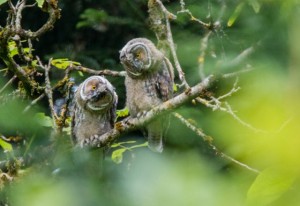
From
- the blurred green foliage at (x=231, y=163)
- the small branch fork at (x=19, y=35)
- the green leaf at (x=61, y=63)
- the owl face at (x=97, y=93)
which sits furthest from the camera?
the owl face at (x=97, y=93)

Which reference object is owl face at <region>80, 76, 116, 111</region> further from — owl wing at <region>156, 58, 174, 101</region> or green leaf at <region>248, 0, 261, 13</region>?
green leaf at <region>248, 0, 261, 13</region>

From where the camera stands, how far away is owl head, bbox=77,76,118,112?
3172 millimetres

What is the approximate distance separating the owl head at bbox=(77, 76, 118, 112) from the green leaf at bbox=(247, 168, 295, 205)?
8.75 ft

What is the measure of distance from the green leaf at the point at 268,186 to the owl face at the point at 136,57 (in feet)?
9.00

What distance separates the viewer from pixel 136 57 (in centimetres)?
327

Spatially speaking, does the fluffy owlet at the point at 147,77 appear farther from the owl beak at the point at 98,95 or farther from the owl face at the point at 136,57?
the owl beak at the point at 98,95

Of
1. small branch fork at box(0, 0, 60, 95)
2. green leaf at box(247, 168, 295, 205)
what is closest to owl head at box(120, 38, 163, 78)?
small branch fork at box(0, 0, 60, 95)

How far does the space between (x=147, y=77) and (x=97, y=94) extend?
34cm

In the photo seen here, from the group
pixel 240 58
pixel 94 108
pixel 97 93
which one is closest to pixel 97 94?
pixel 97 93

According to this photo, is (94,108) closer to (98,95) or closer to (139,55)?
(98,95)

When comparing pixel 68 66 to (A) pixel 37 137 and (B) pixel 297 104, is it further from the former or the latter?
(B) pixel 297 104

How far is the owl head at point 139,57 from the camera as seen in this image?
325cm

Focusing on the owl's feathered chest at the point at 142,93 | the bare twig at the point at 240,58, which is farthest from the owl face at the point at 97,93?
the bare twig at the point at 240,58

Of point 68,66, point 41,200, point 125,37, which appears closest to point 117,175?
point 41,200
